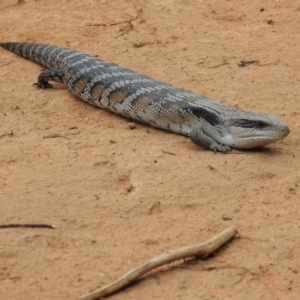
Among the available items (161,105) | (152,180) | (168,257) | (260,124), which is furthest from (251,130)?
(168,257)

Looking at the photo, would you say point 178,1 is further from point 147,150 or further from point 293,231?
point 293,231

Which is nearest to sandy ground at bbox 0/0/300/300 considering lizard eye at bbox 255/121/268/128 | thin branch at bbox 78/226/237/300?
thin branch at bbox 78/226/237/300

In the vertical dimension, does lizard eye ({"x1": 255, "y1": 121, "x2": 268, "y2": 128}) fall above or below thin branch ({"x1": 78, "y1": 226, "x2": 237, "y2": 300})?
below

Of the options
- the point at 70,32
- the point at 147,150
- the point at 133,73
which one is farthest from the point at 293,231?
the point at 70,32

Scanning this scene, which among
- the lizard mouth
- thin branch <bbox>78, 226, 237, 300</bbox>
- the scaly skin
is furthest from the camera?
the scaly skin

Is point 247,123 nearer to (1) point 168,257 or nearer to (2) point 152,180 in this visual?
(2) point 152,180

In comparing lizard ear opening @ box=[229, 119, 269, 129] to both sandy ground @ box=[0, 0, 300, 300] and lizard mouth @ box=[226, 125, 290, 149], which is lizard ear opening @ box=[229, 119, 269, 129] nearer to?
lizard mouth @ box=[226, 125, 290, 149]
